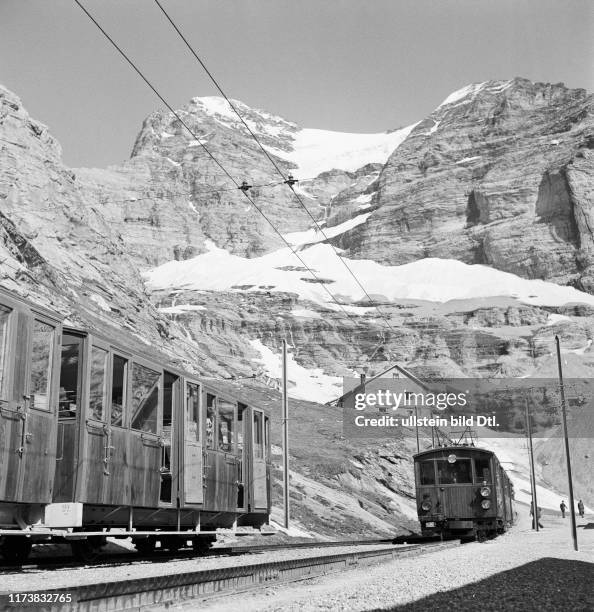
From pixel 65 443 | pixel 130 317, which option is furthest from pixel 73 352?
pixel 130 317

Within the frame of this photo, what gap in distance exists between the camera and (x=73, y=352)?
13336 mm

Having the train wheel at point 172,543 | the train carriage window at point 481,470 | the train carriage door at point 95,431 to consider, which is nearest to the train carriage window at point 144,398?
the train carriage door at point 95,431

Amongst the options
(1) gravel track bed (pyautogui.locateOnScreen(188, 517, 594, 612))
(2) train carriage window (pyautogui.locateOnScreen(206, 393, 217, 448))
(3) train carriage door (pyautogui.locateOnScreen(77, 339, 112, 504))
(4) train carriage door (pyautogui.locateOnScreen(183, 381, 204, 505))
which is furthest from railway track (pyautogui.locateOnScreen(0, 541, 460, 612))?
(2) train carriage window (pyautogui.locateOnScreen(206, 393, 217, 448))

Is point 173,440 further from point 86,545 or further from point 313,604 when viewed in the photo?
point 313,604

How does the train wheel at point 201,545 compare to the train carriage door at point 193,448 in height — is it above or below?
below

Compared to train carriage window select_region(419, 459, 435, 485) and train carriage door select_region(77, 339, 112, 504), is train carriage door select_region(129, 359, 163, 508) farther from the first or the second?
train carriage window select_region(419, 459, 435, 485)

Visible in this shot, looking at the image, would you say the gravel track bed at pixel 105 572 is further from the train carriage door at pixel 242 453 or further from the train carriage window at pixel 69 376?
Answer: the train carriage window at pixel 69 376

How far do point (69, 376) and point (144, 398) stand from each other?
2353 mm

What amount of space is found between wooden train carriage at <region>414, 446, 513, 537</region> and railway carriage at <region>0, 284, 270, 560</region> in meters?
10.1

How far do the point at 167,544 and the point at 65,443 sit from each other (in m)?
7.08

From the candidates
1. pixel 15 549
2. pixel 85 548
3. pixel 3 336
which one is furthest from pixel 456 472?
pixel 3 336

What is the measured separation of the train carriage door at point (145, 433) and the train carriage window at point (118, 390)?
31 cm

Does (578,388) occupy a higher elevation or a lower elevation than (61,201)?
lower

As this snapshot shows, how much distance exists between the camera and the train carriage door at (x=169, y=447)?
1630 cm
